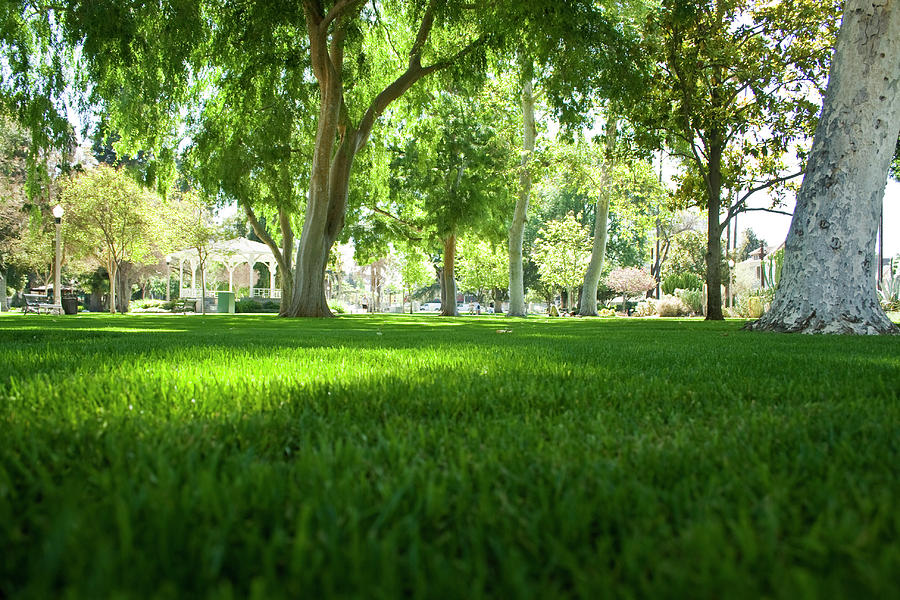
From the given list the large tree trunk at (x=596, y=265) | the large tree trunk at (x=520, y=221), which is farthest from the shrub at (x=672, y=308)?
the large tree trunk at (x=520, y=221)

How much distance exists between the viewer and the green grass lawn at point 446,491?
2.56 ft

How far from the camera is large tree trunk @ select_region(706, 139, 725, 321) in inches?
555

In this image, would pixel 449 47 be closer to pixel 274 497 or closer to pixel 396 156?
pixel 396 156

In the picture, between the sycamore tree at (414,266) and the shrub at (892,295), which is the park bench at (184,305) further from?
the shrub at (892,295)

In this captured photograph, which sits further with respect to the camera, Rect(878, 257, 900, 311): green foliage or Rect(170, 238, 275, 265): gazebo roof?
Rect(170, 238, 275, 265): gazebo roof

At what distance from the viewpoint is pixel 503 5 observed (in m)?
10.2

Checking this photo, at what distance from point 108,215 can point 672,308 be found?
28394mm

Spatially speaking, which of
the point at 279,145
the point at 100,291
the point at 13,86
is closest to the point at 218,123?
the point at 279,145

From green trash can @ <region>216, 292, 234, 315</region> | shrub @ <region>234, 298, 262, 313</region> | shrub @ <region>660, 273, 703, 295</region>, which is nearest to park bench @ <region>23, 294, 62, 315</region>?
green trash can @ <region>216, 292, 234, 315</region>

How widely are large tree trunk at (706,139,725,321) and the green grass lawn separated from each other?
43.2 feet

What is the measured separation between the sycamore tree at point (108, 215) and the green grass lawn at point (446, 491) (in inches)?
1151

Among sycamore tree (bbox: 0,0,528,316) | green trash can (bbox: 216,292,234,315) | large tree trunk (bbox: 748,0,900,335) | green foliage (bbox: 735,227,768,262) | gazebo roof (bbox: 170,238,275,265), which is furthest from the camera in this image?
green foliage (bbox: 735,227,768,262)

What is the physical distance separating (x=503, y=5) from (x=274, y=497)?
11016 millimetres

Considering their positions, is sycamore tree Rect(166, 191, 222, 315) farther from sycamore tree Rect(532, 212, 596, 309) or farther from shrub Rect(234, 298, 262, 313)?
sycamore tree Rect(532, 212, 596, 309)
